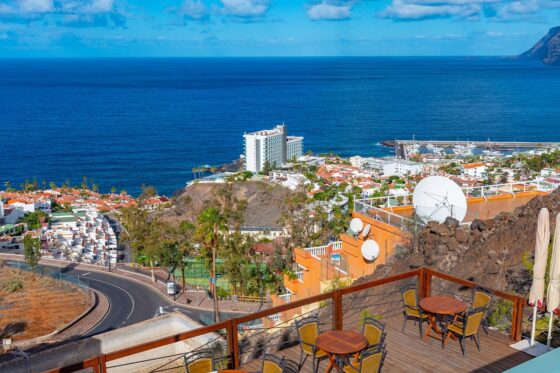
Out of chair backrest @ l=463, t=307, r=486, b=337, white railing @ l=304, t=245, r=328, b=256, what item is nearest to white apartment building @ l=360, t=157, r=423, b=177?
white railing @ l=304, t=245, r=328, b=256

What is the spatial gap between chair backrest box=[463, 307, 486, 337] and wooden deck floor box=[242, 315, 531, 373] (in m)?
0.28

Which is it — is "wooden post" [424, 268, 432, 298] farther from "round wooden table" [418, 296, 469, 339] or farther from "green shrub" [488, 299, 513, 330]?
"green shrub" [488, 299, 513, 330]

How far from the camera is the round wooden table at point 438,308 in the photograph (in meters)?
6.46

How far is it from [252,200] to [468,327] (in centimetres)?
4855

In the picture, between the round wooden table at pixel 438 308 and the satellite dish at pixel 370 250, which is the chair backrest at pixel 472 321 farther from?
the satellite dish at pixel 370 250

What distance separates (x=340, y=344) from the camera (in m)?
5.79

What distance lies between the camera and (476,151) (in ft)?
267

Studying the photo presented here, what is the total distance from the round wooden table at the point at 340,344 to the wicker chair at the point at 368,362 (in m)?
0.08

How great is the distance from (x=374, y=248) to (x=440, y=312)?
8.60m

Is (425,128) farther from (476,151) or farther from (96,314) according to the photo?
(96,314)

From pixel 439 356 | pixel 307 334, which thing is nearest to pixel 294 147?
pixel 439 356

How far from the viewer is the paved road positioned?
931 inches

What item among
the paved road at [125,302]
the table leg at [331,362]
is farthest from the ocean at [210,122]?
the table leg at [331,362]

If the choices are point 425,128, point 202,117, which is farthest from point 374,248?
point 202,117
